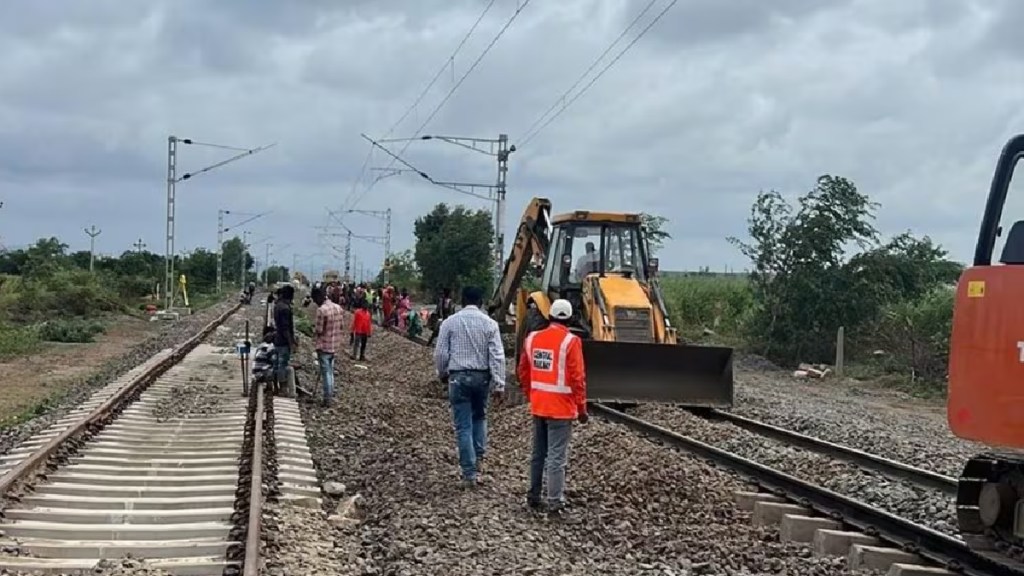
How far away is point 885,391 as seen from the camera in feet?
77.9

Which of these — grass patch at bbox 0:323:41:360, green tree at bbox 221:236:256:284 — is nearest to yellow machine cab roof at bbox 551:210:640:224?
grass patch at bbox 0:323:41:360

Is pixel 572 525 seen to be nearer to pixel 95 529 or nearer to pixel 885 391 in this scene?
pixel 95 529

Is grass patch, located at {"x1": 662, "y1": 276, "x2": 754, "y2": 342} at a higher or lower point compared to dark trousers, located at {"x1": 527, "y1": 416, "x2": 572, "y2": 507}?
higher

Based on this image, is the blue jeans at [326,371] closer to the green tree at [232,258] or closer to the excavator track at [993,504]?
the excavator track at [993,504]

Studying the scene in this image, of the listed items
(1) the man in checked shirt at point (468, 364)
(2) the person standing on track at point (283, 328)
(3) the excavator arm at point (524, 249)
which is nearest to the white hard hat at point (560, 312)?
(1) the man in checked shirt at point (468, 364)

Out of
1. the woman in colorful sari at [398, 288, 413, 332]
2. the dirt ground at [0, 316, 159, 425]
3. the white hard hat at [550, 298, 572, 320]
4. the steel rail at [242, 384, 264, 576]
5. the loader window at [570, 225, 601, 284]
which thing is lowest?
the dirt ground at [0, 316, 159, 425]

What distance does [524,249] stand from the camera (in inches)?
812

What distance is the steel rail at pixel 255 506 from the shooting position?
6945 millimetres

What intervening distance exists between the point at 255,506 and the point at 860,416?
12514 millimetres

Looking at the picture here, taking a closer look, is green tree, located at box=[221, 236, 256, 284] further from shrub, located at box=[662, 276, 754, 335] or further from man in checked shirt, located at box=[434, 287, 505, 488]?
man in checked shirt, located at box=[434, 287, 505, 488]

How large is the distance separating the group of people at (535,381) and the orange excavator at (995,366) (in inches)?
131

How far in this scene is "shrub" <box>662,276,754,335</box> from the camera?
37.1 m

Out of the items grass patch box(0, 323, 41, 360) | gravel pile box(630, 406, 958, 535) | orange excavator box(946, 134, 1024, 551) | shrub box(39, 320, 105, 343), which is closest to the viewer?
orange excavator box(946, 134, 1024, 551)

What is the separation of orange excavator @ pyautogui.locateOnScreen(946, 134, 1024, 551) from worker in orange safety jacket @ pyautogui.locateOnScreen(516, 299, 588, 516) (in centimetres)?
327
